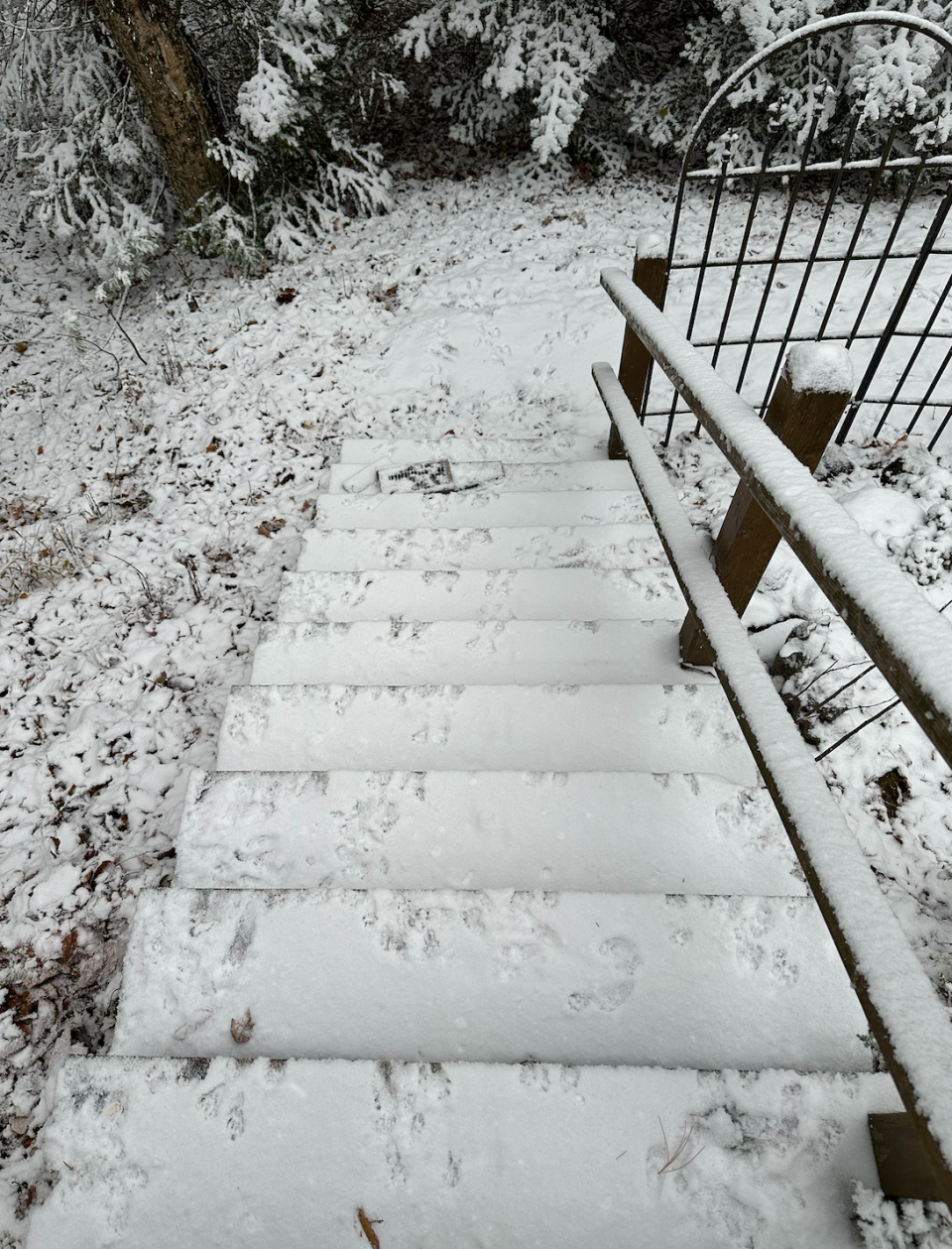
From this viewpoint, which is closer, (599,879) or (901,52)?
(599,879)

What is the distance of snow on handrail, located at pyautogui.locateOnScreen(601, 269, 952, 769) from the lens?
3.07 feet

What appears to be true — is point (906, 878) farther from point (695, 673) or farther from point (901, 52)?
point (901, 52)

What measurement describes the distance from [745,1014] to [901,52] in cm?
739

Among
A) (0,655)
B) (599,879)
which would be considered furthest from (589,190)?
(599,879)

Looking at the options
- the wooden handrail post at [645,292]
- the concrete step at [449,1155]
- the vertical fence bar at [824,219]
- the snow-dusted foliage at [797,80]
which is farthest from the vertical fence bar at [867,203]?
the concrete step at [449,1155]

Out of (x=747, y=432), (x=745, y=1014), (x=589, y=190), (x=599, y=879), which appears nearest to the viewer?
(x=745, y=1014)

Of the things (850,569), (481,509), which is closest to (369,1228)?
(850,569)

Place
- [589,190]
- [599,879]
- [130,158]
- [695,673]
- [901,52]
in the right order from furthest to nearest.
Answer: [589,190]
[130,158]
[901,52]
[695,673]
[599,879]

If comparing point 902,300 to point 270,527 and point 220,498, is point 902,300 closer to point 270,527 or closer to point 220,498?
point 270,527

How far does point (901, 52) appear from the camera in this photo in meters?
5.27

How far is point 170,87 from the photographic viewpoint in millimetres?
5934

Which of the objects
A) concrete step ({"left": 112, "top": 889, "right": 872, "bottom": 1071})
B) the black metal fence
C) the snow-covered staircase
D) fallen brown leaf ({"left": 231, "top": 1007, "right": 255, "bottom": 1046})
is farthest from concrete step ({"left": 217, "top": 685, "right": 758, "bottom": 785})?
the black metal fence

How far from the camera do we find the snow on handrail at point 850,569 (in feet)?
3.07

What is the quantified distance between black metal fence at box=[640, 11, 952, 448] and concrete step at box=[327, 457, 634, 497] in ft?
1.32
